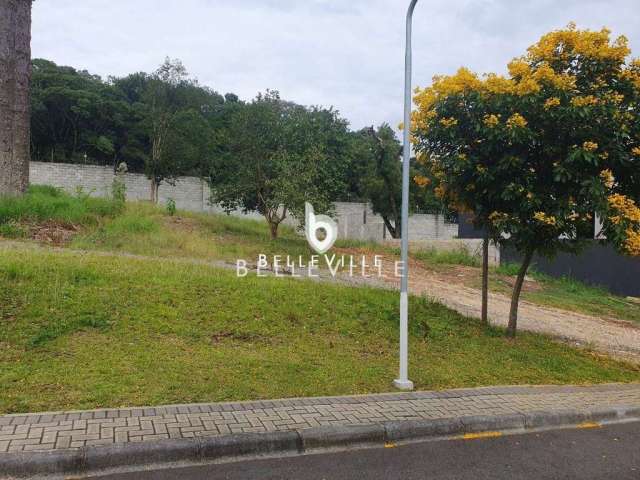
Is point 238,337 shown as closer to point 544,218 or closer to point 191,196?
point 544,218

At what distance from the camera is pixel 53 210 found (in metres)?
13.1

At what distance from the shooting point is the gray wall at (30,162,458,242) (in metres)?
23.7

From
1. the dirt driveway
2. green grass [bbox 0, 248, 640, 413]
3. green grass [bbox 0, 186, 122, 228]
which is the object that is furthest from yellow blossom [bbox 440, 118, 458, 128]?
green grass [bbox 0, 186, 122, 228]

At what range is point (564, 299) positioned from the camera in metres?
15.5

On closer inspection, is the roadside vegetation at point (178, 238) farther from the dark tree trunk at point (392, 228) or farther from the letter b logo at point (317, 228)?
the dark tree trunk at point (392, 228)

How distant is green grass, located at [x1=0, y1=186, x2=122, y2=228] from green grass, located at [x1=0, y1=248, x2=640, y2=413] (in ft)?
13.2

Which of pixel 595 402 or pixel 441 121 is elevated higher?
pixel 441 121

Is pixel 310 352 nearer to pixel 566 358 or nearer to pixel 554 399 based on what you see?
pixel 554 399

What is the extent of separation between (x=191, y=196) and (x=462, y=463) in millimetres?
25295

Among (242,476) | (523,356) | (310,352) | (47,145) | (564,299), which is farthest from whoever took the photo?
(47,145)

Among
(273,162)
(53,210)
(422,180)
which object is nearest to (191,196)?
(273,162)

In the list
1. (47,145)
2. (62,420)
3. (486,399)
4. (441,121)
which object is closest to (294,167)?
(441,121)

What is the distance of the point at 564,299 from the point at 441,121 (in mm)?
9790

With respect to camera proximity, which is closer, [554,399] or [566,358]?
[554,399]
